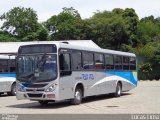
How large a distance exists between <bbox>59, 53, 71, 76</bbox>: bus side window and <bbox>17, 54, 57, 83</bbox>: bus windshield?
0.36 metres

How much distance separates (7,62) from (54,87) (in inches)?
420

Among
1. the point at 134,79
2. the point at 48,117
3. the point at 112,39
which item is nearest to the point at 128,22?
the point at 112,39

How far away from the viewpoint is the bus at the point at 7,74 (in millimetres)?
27750

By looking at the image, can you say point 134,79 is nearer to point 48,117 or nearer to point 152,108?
point 152,108


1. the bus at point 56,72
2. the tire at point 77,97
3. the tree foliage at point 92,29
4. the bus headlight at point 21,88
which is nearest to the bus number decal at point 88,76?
the bus at point 56,72

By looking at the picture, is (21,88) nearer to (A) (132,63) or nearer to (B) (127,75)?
(B) (127,75)

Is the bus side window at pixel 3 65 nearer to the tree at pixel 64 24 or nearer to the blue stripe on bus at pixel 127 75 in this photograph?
the blue stripe on bus at pixel 127 75

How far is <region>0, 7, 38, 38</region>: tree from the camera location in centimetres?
7544

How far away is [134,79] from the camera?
2895 centimetres

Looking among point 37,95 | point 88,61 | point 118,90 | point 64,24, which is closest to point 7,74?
point 118,90

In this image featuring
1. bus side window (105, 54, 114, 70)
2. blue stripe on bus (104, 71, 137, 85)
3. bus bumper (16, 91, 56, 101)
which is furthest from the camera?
blue stripe on bus (104, 71, 137, 85)

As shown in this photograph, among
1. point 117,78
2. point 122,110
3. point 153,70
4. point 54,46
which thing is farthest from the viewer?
point 153,70

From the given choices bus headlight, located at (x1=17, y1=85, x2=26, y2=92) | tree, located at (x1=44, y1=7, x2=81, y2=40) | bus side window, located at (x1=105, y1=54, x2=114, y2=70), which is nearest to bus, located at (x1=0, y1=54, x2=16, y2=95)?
bus side window, located at (x1=105, y1=54, x2=114, y2=70)

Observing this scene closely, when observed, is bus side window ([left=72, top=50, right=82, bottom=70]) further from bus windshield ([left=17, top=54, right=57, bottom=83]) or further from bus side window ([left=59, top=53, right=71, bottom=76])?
bus windshield ([left=17, top=54, right=57, bottom=83])
